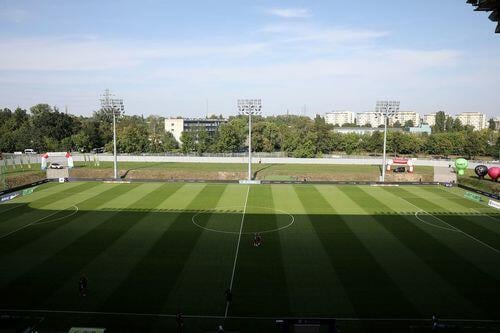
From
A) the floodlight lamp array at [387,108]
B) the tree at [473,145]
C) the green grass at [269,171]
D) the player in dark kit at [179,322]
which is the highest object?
the floodlight lamp array at [387,108]

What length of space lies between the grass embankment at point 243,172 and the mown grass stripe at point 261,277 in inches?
1433

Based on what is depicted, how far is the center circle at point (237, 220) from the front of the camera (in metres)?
36.1

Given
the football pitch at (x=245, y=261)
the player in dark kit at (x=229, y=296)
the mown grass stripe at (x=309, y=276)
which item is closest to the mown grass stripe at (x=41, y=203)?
the football pitch at (x=245, y=261)

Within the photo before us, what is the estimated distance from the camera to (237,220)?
129 ft

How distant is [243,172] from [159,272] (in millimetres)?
49791

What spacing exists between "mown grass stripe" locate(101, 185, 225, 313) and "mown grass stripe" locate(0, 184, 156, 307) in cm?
381

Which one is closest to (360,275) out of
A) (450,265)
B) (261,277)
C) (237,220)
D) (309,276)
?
(309,276)

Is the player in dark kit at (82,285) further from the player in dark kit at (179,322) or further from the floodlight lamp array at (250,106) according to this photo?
the floodlight lamp array at (250,106)

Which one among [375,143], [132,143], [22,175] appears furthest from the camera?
[375,143]

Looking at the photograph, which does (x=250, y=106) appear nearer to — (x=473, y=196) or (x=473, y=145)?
(x=473, y=196)

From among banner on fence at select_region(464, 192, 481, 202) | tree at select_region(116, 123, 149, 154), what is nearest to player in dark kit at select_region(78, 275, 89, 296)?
banner on fence at select_region(464, 192, 481, 202)

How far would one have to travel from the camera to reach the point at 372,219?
130 feet

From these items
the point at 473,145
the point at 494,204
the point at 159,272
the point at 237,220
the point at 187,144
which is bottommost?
the point at 159,272

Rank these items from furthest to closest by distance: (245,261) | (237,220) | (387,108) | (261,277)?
1. (387,108)
2. (237,220)
3. (245,261)
4. (261,277)
